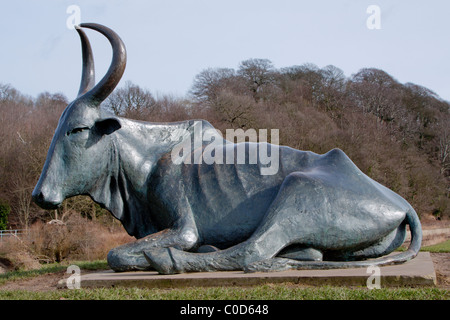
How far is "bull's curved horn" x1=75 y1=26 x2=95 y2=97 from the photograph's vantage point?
741cm

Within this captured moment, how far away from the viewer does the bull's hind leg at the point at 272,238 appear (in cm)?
587

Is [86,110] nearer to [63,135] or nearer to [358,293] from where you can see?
[63,135]

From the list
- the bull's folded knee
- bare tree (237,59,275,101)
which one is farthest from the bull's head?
bare tree (237,59,275,101)

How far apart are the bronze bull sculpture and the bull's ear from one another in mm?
13

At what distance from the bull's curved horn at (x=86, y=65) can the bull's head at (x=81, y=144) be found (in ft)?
1.57

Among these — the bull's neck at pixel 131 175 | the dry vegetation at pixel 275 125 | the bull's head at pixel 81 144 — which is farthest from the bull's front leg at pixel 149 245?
the dry vegetation at pixel 275 125

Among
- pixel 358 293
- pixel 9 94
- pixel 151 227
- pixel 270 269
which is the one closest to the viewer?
pixel 358 293

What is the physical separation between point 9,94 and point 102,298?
50943mm

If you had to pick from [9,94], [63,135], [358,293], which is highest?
[9,94]

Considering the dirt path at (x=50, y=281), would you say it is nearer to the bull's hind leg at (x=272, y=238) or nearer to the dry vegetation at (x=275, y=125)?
the bull's hind leg at (x=272, y=238)

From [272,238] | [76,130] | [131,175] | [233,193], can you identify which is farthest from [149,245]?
[76,130]

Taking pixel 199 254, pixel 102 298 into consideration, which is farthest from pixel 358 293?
pixel 102 298

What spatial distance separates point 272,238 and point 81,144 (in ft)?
9.16
